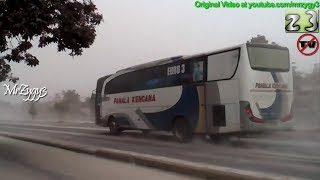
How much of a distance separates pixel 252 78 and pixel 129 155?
5.47 m

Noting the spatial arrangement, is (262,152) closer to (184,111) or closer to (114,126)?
(184,111)

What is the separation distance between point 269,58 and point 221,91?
1.94 metres

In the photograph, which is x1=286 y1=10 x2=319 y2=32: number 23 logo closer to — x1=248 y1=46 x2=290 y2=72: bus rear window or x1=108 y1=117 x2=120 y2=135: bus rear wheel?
x1=248 y1=46 x2=290 y2=72: bus rear window

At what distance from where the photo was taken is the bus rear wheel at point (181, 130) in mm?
17953

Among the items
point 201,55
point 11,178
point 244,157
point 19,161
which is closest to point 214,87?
point 201,55

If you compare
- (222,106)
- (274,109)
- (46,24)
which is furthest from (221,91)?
(46,24)

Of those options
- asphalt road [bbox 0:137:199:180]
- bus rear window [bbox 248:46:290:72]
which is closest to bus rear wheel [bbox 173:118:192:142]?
bus rear window [bbox 248:46:290:72]

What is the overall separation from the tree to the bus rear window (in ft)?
16.8

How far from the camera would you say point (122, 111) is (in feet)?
76.2

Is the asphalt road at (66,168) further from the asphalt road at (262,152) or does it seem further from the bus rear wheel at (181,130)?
the bus rear wheel at (181,130)

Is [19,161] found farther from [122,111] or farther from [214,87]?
[122,111]

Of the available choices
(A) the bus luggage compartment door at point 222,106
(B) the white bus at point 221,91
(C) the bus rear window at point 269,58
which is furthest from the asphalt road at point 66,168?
(C) the bus rear window at point 269,58

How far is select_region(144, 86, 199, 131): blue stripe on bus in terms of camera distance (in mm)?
17484

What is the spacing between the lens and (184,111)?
18156 millimetres
